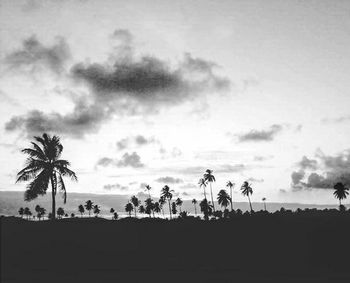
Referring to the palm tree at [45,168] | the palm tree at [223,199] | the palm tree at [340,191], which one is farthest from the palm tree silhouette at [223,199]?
the palm tree at [45,168]

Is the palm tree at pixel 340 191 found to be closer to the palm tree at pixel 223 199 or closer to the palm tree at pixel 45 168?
the palm tree at pixel 223 199

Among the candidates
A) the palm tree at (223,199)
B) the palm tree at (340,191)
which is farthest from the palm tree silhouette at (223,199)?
the palm tree at (340,191)

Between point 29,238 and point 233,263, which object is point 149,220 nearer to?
point 233,263

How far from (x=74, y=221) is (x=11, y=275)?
21.1ft

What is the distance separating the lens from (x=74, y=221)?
20969 millimetres

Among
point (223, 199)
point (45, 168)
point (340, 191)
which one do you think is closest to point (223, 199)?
point (223, 199)

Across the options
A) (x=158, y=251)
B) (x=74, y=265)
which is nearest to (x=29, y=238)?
(x=74, y=265)

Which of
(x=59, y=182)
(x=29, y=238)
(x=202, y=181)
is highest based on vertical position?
(x=202, y=181)

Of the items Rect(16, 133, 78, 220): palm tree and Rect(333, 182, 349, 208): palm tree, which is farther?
Rect(333, 182, 349, 208): palm tree

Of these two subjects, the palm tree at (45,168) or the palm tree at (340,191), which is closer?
the palm tree at (45,168)

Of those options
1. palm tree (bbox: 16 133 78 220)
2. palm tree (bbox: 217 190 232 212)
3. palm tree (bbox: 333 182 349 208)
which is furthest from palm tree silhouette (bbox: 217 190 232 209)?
palm tree (bbox: 16 133 78 220)

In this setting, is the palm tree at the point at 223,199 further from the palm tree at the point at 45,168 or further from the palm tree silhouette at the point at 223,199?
the palm tree at the point at 45,168

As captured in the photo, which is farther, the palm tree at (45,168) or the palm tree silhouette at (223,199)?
the palm tree silhouette at (223,199)

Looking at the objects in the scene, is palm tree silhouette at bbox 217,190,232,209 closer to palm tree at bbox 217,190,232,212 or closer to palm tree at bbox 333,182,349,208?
palm tree at bbox 217,190,232,212
